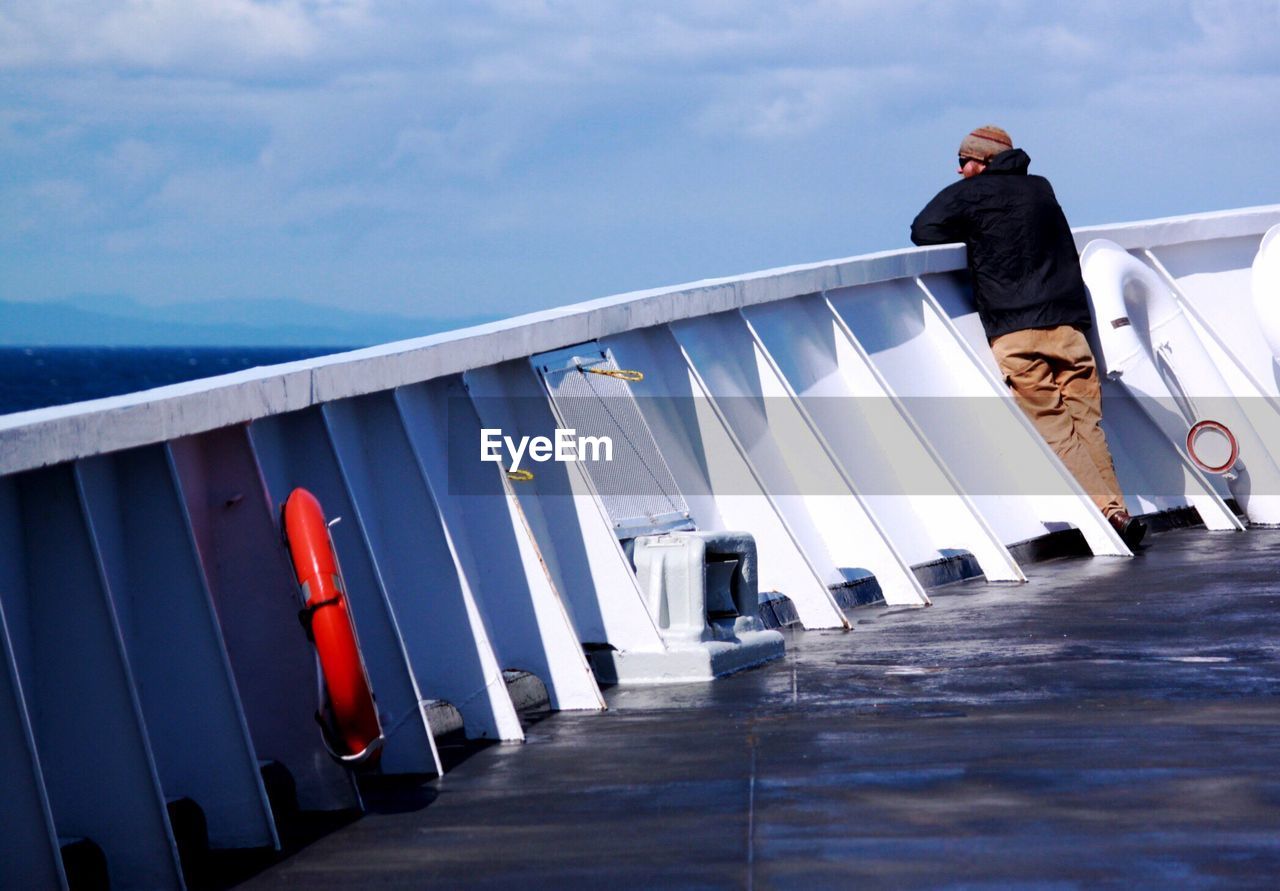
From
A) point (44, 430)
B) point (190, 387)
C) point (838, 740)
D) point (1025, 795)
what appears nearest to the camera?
point (44, 430)

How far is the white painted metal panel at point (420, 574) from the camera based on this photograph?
17.9 feet

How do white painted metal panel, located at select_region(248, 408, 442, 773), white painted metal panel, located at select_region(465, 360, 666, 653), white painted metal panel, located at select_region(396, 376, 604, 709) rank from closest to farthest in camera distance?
white painted metal panel, located at select_region(248, 408, 442, 773)
white painted metal panel, located at select_region(396, 376, 604, 709)
white painted metal panel, located at select_region(465, 360, 666, 653)

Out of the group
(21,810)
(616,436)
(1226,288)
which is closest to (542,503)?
(616,436)

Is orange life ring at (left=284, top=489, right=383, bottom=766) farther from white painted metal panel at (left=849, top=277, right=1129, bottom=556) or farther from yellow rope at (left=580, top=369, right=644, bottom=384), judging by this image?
white painted metal panel at (left=849, top=277, right=1129, bottom=556)

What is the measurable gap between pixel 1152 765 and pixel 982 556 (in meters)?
3.89

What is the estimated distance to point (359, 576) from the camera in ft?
16.8

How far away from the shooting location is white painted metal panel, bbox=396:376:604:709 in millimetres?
5840

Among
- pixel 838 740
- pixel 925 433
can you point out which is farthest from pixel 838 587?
pixel 838 740

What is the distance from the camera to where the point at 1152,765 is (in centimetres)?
454

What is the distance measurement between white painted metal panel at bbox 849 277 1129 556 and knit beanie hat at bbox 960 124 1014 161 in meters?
0.80

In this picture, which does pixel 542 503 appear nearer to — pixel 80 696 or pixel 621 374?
pixel 621 374

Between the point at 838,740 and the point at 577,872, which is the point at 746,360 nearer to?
the point at 838,740

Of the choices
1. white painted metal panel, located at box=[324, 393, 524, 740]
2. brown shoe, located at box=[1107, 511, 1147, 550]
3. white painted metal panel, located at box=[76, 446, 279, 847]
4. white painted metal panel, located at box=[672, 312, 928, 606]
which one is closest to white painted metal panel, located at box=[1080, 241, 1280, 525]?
brown shoe, located at box=[1107, 511, 1147, 550]

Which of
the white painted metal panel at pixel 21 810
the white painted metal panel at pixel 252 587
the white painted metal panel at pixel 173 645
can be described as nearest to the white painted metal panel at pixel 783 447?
the white painted metal panel at pixel 252 587
